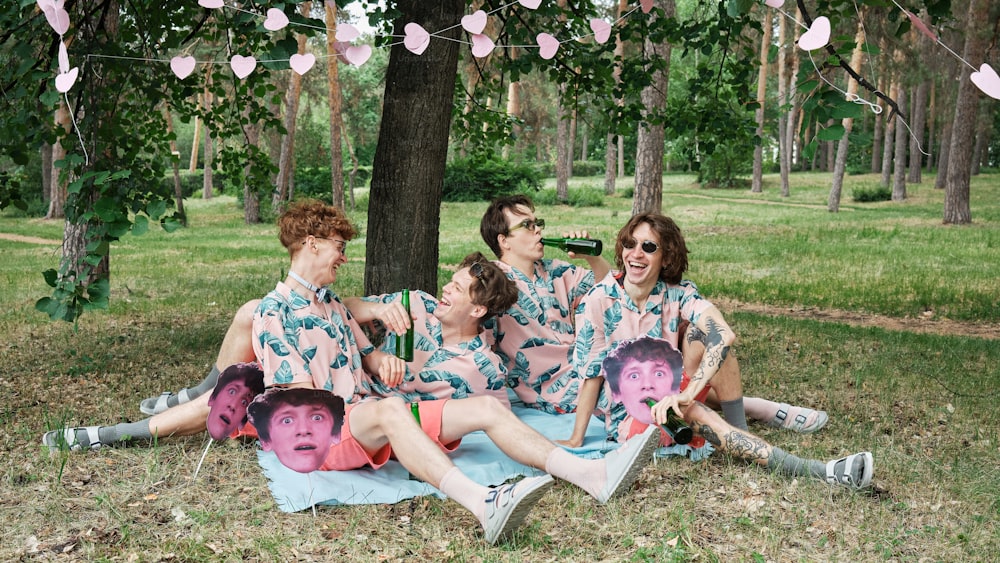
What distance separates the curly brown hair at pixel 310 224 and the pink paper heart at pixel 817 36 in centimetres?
178

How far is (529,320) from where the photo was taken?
14.4 ft

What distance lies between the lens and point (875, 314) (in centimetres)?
838

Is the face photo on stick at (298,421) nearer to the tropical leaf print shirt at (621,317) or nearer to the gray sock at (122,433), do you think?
the gray sock at (122,433)

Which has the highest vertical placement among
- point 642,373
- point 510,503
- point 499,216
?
point 499,216

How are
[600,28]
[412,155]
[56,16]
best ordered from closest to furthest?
[56,16], [600,28], [412,155]

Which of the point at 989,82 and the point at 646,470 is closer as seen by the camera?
Answer: the point at 989,82

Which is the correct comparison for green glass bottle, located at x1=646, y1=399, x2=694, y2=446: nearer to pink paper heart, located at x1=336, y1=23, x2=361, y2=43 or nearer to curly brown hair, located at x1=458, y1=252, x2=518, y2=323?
curly brown hair, located at x1=458, y1=252, x2=518, y2=323

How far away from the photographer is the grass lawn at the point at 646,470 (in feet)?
9.75

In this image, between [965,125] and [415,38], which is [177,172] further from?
[965,125]

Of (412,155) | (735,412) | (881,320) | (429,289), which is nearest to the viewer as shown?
(735,412)

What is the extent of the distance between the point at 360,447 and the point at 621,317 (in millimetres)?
1216

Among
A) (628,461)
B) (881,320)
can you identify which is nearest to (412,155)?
(628,461)

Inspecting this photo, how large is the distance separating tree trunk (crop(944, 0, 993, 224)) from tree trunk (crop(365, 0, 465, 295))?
12.6m

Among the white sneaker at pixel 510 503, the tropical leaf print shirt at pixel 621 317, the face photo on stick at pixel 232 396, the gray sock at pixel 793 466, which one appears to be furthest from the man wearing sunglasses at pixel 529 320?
the white sneaker at pixel 510 503
